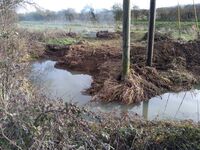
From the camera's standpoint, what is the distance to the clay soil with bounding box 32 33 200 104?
8.36 metres

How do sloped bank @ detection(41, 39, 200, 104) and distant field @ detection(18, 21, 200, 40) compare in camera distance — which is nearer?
sloped bank @ detection(41, 39, 200, 104)

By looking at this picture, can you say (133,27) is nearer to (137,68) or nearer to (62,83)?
(137,68)

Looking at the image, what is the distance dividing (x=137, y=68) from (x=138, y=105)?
2.05m

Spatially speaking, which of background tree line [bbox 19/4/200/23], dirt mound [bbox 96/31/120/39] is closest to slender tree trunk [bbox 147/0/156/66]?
dirt mound [bbox 96/31/120/39]

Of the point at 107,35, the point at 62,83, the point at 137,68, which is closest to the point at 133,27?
the point at 107,35

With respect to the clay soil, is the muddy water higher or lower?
lower

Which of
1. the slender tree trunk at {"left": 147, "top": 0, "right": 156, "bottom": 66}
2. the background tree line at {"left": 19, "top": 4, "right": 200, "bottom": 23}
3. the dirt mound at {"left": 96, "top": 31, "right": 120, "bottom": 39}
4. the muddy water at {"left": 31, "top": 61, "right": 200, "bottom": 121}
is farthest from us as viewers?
the background tree line at {"left": 19, "top": 4, "right": 200, "bottom": 23}

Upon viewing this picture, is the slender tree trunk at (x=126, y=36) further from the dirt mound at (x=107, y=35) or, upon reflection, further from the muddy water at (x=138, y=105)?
the dirt mound at (x=107, y=35)

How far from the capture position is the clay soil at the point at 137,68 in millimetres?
8359

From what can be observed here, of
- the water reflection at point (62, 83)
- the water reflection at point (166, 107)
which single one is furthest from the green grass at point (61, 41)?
the water reflection at point (166, 107)

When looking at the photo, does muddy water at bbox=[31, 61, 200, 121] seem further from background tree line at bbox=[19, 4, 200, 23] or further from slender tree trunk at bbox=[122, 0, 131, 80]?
background tree line at bbox=[19, 4, 200, 23]

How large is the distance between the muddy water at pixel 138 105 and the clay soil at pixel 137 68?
0.89 feet

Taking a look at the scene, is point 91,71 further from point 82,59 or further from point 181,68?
point 181,68

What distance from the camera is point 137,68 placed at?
31.9ft
